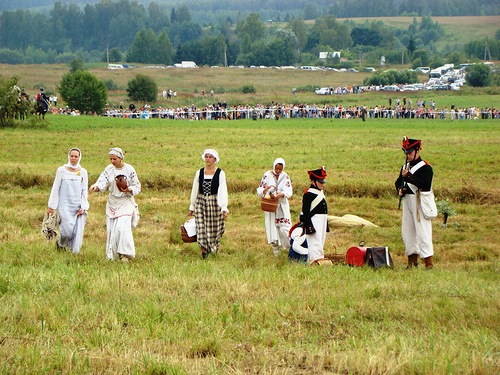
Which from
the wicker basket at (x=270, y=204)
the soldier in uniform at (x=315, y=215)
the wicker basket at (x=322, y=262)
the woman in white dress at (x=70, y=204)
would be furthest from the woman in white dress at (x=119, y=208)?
the wicker basket at (x=322, y=262)

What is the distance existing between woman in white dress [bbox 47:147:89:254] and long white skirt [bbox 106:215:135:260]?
640mm

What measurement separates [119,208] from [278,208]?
117 inches

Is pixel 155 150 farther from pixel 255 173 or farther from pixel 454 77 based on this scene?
pixel 454 77

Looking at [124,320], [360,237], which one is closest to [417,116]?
[360,237]

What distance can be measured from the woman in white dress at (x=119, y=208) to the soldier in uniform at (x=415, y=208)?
3.96 m

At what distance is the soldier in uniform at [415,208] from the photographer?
1339cm

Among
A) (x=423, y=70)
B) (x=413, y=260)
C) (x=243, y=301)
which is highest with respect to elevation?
(x=423, y=70)

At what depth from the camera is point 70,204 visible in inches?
544

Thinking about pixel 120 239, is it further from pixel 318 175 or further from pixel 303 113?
pixel 303 113

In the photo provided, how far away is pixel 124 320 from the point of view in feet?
26.3

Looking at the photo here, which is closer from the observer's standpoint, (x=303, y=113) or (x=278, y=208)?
(x=278, y=208)

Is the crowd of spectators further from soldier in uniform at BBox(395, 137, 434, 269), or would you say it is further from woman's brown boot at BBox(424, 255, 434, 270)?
woman's brown boot at BBox(424, 255, 434, 270)

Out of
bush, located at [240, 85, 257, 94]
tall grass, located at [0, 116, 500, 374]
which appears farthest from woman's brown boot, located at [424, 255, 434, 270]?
bush, located at [240, 85, 257, 94]

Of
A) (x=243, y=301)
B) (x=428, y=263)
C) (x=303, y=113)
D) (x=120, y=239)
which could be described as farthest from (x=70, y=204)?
(x=303, y=113)
